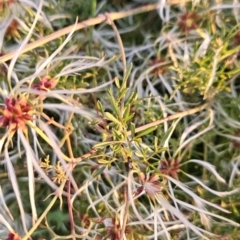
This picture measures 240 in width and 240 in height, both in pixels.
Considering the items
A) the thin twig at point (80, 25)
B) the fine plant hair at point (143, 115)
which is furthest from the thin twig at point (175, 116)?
the thin twig at point (80, 25)

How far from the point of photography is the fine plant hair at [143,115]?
0.77m

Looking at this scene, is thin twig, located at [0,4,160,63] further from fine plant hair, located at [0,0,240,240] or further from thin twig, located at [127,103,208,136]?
thin twig, located at [127,103,208,136]

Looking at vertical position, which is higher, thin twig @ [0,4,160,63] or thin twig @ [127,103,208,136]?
thin twig @ [0,4,160,63]

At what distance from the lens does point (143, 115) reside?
0.83 m

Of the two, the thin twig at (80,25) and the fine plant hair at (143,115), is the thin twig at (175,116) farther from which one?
the thin twig at (80,25)

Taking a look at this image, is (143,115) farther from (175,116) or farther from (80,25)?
(80,25)

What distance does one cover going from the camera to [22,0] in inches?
31.6

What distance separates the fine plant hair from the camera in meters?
0.77

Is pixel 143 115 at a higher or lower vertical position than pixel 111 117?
lower

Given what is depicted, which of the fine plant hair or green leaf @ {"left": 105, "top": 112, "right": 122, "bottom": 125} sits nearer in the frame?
green leaf @ {"left": 105, "top": 112, "right": 122, "bottom": 125}

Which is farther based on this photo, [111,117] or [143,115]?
[143,115]

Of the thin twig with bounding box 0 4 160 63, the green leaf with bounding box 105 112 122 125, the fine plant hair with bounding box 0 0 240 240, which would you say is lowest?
the fine plant hair with bounding box 0 0 240 240

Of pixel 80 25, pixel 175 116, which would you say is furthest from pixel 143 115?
pixel 80 25

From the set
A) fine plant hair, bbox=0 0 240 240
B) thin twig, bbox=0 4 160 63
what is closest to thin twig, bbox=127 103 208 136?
fine plant hair, bbox=0 0 240 240
